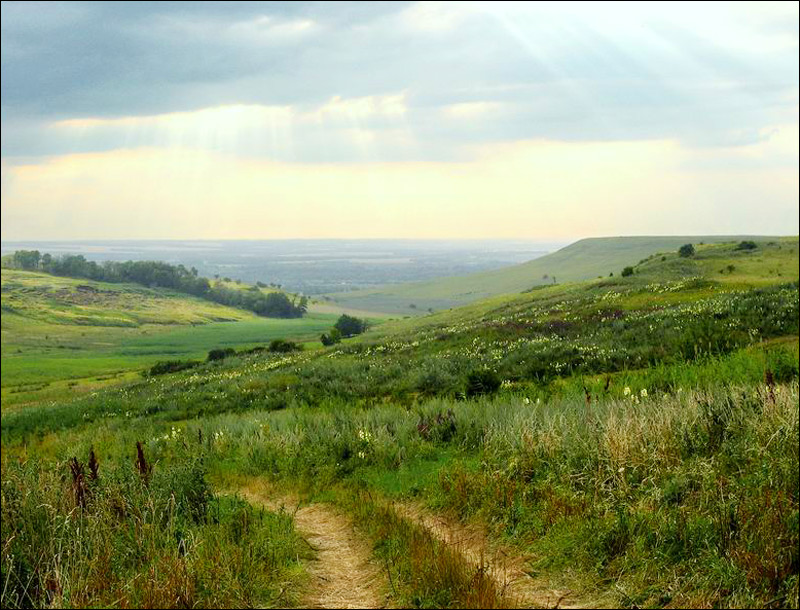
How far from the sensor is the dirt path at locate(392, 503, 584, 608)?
525cm

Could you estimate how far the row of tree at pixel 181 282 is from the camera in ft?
461

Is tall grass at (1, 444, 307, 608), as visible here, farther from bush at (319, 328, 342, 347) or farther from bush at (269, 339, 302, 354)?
bush at (319, 328, 342, 347)

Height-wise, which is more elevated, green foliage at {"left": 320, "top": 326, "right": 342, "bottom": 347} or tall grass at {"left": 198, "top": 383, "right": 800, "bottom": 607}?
tall grass at {"left": 198, "top": 383, "right": 800, "bottom": 607}

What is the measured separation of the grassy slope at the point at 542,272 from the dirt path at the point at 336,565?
452 ft

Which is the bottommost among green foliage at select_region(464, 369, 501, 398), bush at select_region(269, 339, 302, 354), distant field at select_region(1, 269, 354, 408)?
distant field at select_region(1, 269, 354, 408)

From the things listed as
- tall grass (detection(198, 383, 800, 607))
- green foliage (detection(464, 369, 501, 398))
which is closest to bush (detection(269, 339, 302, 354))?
green foliage (detection(464, 369, 501, 398))

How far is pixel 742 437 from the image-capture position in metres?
7.74

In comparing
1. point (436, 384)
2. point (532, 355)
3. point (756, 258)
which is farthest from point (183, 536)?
point (756, 258)

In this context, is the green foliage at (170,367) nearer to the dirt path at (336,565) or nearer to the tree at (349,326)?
the tree at (349,326)

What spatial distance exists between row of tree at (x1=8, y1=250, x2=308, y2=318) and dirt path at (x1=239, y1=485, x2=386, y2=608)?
13325 cm

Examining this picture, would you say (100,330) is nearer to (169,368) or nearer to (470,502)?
(169,368)

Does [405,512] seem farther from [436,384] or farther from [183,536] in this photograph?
[436,384]

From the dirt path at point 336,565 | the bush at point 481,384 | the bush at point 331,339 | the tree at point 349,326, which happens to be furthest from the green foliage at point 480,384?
the tree at point 349,326

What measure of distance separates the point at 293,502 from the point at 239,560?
3.13 meters
